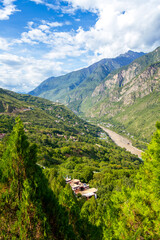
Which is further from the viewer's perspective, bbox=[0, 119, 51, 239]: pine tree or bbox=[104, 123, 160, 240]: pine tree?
bbox=[104, 123, 160, 240]: pine tree

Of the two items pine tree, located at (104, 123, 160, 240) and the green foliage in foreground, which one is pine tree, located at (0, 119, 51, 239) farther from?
pine tree, located at (104, 123, 160, 240)

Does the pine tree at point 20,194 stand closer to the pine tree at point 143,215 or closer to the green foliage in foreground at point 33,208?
the green foliage in foreground at point 33,208

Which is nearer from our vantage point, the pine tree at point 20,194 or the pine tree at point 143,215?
the pine tree at point 20,194

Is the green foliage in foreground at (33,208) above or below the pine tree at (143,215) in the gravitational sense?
above

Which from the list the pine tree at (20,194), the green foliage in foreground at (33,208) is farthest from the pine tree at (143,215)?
the pine tree at (20,194)

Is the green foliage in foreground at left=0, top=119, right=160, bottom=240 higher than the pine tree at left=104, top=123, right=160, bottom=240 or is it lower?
higher

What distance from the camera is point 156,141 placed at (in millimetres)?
10914

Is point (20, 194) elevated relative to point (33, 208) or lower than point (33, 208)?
elevated

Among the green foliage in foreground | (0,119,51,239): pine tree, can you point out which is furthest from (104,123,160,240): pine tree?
(0,119,51,239): pine tree

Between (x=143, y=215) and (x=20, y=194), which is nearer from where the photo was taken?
(x=20, y=194)

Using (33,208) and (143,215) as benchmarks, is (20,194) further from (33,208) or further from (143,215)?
(143,215)

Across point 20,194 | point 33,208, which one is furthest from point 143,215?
point 20,194

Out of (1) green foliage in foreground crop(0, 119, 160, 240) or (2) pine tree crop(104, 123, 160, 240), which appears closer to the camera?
(1) green foliage in foreground crop(0, 119, 160, 240)

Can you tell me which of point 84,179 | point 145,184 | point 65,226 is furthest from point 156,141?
point 84,179
